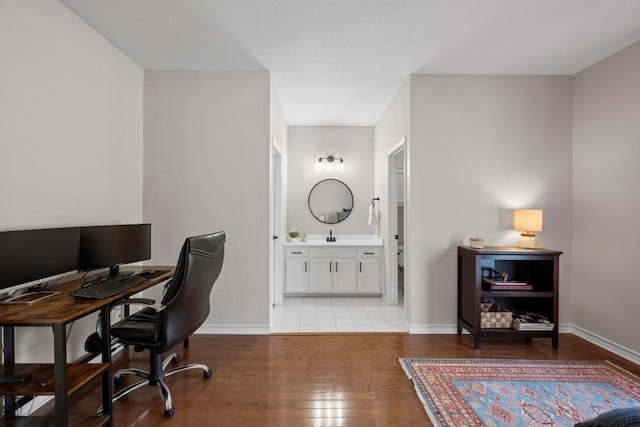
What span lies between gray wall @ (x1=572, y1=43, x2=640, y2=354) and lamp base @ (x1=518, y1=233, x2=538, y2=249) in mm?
538

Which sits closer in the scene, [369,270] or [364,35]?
[364,35]

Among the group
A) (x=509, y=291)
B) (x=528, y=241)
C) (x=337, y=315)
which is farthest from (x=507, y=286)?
(x=337, y=315)

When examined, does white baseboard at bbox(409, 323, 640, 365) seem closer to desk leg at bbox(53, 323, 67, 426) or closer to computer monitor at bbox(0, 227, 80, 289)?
desk leg at bbox(53, 323, 67, 426)

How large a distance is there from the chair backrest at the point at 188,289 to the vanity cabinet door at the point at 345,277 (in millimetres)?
2608

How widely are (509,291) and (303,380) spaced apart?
6.47ft

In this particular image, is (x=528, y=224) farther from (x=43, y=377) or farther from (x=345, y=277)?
(x=43, y=377)

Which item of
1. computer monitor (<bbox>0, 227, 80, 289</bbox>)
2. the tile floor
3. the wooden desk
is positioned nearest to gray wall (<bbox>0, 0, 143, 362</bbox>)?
computer monitor (<bbox>0, 227, 80, 289</bbox>)

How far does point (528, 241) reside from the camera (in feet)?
10.2

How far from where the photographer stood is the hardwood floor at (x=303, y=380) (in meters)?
1.97

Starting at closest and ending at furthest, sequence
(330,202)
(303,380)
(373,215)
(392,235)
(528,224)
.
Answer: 1. (303,380)
2. (528,224)
3. (392,235)
4. (373,215)
5. (330,202)

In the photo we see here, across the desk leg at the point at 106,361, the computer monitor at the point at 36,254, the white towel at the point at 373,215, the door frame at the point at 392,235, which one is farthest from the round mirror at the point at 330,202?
the desk leg at the point at 106,361

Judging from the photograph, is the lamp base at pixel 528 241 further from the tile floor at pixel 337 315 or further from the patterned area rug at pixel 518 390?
the tile floor at pixel 337 315

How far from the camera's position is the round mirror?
17.1ft

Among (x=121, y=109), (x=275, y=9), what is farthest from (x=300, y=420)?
(x=121, y=109)
